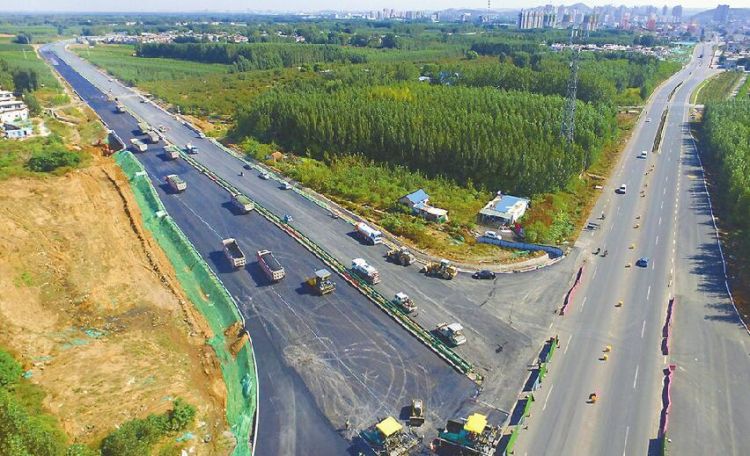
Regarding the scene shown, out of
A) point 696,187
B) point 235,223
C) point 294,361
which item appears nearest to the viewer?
point 294,361

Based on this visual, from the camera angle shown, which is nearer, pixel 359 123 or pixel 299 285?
pixel 299 285

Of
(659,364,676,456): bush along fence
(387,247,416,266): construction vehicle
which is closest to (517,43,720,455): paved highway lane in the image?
(659,364,676,456): bush along fence

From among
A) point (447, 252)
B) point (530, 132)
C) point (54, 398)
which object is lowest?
point (54, 398)

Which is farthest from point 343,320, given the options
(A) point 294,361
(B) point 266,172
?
(B) point 266,172

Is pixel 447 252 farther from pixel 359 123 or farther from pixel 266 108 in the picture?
pixel 266 108

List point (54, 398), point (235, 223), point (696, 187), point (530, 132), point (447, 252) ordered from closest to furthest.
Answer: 1. point (54, 398)
2. point (447, 252)
3. point (235, 223)
4. point (696, 187)
5. point (530, 132)

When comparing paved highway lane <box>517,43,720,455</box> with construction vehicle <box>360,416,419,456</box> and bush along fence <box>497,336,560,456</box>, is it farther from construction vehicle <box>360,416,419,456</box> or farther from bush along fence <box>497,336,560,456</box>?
construction vehicle <box>360,416,419,456</box>

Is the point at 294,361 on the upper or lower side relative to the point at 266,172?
lower
